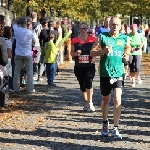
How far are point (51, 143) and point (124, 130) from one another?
1554 mm

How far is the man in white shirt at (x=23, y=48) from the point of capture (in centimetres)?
1216

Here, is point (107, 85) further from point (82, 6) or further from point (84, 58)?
point (82, 6)

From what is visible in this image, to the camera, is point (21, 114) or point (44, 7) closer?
point (21, 114)

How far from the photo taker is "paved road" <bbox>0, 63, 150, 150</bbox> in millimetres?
7613

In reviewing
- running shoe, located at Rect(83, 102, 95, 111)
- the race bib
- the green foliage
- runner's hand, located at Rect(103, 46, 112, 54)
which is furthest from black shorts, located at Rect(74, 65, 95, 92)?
the green foliage

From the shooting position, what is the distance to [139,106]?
444 inches

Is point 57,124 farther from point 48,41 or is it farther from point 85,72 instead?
point 48,41

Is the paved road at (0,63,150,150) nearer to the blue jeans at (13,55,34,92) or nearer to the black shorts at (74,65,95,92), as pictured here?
the blue jeans at (13,55,34,92)

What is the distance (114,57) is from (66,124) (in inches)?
73.8

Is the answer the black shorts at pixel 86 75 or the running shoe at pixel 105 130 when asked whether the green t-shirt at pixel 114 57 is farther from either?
the black shorts at pixel 86 75

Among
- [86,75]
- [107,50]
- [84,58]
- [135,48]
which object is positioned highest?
[107,50]

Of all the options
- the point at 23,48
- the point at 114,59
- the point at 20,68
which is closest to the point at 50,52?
the point at 20,68

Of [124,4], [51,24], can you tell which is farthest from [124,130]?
[124,4]

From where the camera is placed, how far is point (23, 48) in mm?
12352
